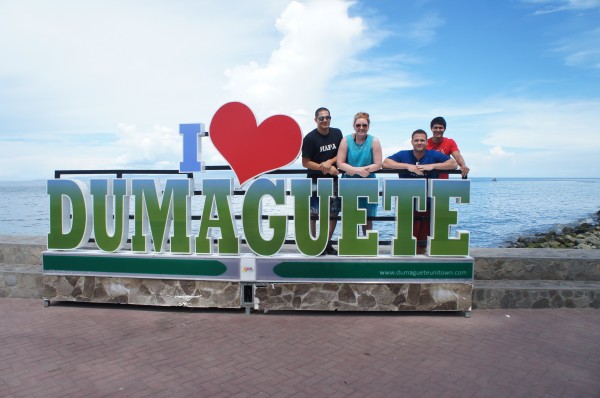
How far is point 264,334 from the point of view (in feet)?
17.4

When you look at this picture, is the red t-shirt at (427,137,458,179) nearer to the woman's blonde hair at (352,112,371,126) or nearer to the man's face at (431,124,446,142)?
the man's face at (431,124,446,142)

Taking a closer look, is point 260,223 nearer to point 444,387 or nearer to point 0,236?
point 444,387

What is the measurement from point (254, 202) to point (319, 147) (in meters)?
1.25

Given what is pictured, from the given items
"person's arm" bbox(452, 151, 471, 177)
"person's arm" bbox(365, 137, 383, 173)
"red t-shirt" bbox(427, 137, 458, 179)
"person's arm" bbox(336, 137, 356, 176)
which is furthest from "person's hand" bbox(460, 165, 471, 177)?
"person's arm" bbox(336, 137, 356, 176)

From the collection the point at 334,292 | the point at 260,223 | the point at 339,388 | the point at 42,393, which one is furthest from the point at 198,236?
the point at 339,388

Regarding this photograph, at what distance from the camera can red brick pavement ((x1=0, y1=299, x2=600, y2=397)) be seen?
3965mm

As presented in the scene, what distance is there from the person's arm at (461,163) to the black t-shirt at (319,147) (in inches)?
72.0

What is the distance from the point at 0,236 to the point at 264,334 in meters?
6.73

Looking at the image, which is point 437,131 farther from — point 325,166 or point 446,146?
point 325,166

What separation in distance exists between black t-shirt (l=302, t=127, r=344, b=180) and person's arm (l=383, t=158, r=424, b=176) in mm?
767

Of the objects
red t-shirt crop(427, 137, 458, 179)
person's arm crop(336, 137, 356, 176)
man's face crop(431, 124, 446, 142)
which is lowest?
person's arm crop(336, 137, 356, 176)

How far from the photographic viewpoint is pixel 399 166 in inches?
247

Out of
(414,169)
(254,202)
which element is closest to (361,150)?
(414,169)

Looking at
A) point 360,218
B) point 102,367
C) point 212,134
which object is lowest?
point 102,367
